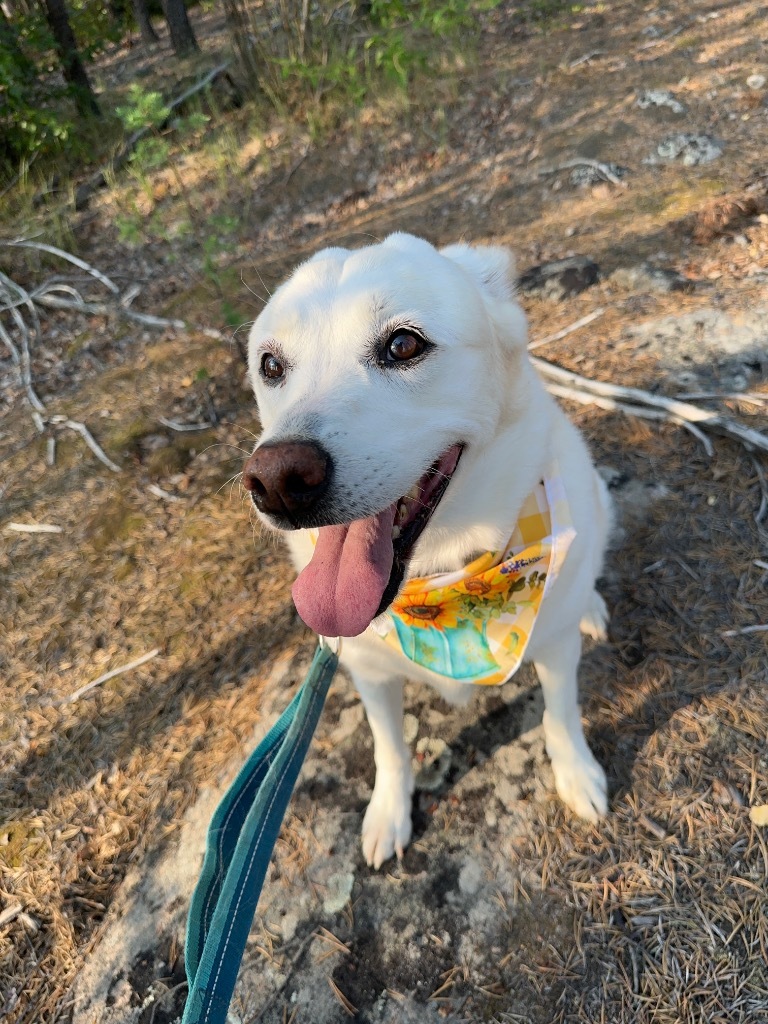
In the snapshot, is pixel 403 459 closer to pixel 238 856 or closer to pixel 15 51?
pixel 238 856

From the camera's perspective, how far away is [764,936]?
5.62 feet

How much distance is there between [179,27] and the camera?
9.80 m

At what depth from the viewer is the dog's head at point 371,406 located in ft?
4.61

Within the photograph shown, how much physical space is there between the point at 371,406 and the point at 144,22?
683 inches

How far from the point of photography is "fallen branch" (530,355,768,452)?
2797mm

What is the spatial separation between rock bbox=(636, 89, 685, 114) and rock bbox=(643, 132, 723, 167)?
55 cm

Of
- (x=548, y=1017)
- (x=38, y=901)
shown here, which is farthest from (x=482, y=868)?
(x=38, y=901)

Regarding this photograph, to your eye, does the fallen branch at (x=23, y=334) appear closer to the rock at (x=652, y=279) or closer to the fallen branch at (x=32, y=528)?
the fallen branch at (x=32, y=528)

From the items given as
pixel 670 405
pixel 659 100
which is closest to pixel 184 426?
pixel 670 405

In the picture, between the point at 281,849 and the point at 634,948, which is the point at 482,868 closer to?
the point at 634,948

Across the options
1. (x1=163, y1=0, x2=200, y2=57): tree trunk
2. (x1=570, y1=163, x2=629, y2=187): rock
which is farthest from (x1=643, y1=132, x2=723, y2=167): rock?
(x1=163, y1=0, x2=200, y2=57): tree trunk

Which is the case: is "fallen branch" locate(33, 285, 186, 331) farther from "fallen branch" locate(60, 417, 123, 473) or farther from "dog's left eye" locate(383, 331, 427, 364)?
"dog's left eye" locate(383, 331, 427, 364)

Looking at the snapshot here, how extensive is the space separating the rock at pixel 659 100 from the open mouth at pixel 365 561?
5415 mm

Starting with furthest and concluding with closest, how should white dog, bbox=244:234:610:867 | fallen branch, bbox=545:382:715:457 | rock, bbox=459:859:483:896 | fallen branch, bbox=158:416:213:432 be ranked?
fallen branch, bbox=158:416:213:432
fallen branch, bbox=545:382:715:457
rock, bbox=459:859:483:896
white dog, bbox=244:234:610:867
